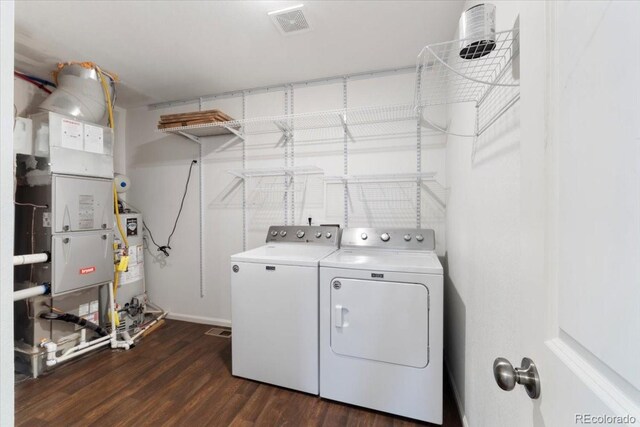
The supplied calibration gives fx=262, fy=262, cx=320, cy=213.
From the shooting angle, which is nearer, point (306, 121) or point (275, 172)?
point (306, 121)

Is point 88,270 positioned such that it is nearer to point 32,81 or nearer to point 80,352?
point 80,352

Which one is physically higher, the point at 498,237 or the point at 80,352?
the point at 498,237

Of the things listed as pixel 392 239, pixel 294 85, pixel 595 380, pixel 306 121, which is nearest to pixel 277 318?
pixel 392 239

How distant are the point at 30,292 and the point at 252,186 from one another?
1826 mm

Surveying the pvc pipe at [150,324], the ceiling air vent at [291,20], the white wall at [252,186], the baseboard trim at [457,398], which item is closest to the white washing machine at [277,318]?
the white wall at [252,186]

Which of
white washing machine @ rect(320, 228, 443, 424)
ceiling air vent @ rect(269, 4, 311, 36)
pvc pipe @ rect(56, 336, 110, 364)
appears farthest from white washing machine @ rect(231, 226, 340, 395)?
ceiling air vent @ rect(269, 4, 311, 36)

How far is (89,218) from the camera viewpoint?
7.39 feet

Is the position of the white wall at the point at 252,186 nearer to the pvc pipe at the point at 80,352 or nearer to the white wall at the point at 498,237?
the white wall at the point at 498,237

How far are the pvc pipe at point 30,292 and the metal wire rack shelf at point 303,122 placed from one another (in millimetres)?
1606

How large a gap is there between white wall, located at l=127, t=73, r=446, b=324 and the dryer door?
90cm

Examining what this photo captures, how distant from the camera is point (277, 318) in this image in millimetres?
1818

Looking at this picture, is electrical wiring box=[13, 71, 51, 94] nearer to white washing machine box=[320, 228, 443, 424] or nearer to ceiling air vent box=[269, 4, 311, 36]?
ceiling air vent box=[269, 4, 311, 36]

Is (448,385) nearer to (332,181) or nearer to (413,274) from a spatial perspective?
(413,274)

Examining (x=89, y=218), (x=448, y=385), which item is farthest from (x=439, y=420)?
(x=89, y=218)
